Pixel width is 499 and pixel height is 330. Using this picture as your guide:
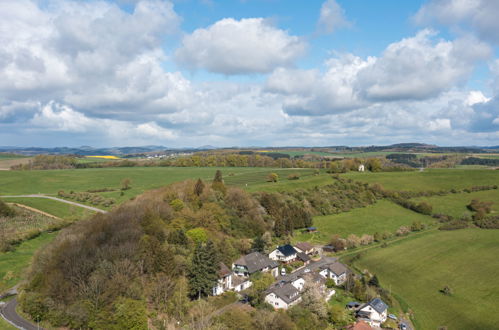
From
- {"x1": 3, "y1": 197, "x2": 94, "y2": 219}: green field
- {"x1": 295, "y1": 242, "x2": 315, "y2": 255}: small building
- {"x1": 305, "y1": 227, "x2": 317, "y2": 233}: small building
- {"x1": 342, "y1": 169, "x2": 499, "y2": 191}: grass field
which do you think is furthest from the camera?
{"x1": 342, "y1": 169, "x2": 499, "y2": 191}: grass field

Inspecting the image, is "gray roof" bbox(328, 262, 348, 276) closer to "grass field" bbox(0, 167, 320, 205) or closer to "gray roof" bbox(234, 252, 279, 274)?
"gray roof" bbox(234, 252, 279, 274)

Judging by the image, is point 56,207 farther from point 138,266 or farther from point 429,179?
point 429,179

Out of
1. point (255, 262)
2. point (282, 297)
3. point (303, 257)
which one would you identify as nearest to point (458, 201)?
point (303, 257)

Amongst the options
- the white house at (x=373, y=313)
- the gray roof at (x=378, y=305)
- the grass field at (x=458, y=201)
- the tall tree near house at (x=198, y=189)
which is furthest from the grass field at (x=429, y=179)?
the white house at (x=373, y=313)

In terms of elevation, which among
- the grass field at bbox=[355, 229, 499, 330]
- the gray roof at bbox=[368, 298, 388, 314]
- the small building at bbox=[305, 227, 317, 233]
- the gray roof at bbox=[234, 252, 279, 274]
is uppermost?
the gray roof at bbox=[234, 252, 279, 274]

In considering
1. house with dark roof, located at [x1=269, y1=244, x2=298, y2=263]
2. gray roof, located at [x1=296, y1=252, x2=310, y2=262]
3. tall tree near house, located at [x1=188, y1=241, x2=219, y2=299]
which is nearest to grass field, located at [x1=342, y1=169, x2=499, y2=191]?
gray roof, located at [x1=296, y1=252, x2=310, y2=262]

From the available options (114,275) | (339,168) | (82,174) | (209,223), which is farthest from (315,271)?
(82,174)

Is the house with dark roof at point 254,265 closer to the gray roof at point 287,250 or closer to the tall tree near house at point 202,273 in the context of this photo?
the gray roof at point 287,250
